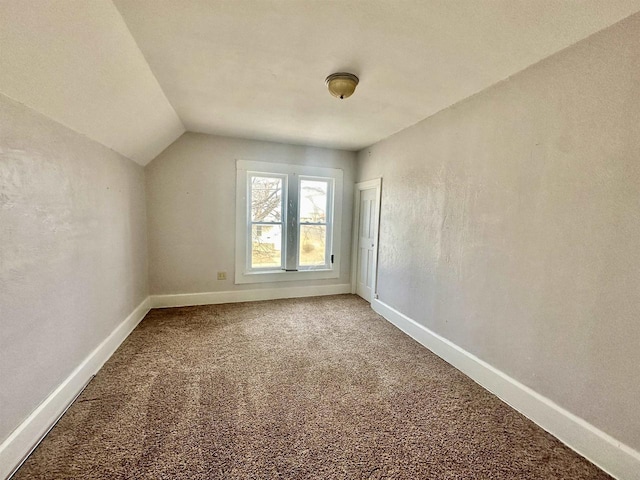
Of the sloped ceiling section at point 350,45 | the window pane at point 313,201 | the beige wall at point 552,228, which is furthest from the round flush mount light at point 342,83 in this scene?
the window pane at point 313,201

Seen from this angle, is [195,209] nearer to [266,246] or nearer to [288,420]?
[266,246]

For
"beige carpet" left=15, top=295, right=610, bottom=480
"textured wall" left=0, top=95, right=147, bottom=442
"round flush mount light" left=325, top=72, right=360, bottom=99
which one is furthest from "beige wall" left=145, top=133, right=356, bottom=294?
"round flush mount light" left=325, top=72, right=360, bottom=99

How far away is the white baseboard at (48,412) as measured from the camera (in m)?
1.37

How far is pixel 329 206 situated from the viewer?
442 centimetres

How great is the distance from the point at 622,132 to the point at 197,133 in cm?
395

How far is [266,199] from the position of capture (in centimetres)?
411

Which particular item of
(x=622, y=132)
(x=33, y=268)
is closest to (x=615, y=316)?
(x=622, y=132)

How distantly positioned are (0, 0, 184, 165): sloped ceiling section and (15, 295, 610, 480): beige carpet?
6.16ft

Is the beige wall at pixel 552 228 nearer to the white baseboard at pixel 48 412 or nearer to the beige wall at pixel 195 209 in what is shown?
the beige wall at pixel 195 209

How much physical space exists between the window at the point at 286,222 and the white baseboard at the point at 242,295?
0.58ft

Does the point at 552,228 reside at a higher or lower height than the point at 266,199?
lower

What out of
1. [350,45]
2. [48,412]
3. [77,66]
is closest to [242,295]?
[48,412]

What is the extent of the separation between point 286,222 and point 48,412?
→ 303 centimetres

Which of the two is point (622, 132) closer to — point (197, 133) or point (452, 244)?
point (452, 244)
